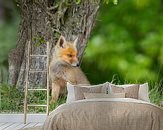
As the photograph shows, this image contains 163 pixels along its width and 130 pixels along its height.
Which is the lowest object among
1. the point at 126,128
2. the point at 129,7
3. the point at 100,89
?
the point at 126,128

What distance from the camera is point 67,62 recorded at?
495 centimetres

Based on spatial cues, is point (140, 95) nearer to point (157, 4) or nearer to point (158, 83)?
point (158, 83)

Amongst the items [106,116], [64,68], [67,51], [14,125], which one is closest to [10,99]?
[14,125]

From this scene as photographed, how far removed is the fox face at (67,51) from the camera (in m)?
4.93

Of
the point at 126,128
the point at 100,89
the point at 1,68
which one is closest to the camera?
the point at 126,128

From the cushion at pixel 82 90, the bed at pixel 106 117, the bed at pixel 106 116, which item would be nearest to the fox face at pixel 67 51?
the cushion at pixel 82 90

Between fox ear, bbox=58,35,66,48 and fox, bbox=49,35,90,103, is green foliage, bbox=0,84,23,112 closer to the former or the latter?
fox, bbox=49,35,90,103

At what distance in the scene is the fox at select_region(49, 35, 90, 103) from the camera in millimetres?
4953

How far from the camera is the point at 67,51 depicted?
4.96 m

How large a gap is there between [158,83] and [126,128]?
2.22 metres

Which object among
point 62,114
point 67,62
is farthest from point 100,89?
point 67,62

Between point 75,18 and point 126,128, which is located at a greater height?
point 75,18

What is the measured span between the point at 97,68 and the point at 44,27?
14.7 feet

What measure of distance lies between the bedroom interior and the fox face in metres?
0.20
